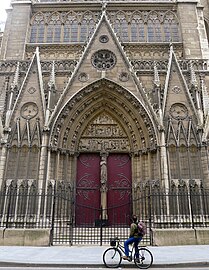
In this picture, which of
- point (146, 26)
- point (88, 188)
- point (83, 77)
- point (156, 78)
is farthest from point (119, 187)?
point (146, 26)

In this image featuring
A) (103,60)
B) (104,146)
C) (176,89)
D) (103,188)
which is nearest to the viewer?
(103,188)

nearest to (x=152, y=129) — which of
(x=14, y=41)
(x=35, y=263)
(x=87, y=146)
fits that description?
(x=87, y=146)

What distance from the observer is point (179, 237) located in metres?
10.2

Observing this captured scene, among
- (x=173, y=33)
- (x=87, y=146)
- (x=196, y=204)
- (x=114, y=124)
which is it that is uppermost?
(x=173, y=33)

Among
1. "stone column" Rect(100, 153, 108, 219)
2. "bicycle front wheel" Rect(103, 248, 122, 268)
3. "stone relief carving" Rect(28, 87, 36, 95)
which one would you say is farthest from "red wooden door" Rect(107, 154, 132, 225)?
"bicycle front wheel" Rect(103, 248, 122, 268)

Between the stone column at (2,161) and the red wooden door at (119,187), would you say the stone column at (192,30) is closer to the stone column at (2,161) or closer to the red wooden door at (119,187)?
the red wooden door at (119,187)

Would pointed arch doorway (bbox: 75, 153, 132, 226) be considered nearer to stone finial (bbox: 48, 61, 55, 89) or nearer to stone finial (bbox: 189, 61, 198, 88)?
stone finial (bbox: 48, 61, 55, 89)

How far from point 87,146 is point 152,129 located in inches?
167

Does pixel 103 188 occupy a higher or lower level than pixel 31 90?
lower

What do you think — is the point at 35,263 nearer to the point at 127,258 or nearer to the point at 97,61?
the point at 127,258

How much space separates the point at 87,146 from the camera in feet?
53.0

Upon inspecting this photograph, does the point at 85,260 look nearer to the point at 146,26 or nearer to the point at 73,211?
the point at 73,211

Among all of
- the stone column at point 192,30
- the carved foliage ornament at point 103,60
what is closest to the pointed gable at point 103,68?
the carved foliage ornament at point 103,60

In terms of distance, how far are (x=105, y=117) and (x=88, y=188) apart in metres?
4.81
